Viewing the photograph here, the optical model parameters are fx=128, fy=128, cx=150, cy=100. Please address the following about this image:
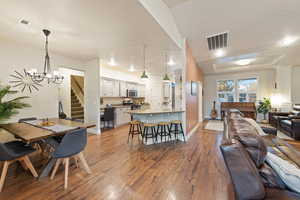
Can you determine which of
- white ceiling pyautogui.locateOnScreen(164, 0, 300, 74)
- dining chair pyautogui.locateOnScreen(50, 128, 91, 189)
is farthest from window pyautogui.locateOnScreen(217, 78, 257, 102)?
dining chair pyautogui.locateOnScreen(50, 128, 91, 189)

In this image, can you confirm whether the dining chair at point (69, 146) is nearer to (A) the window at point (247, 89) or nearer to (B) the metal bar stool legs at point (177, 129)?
(B) the metal bar stool legs at point (177, 129)

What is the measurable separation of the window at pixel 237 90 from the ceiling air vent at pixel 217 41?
4.34 meters

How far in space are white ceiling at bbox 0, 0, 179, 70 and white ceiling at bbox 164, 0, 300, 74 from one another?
23.6 inches

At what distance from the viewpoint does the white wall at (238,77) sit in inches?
257

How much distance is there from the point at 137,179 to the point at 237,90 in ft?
24.9

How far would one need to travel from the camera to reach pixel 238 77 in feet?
23.6

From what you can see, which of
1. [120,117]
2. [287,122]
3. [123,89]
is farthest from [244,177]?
[123,89]

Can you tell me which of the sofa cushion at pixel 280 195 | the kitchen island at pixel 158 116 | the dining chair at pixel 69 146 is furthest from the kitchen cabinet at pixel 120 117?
the sofa cushion at pixel 280 195

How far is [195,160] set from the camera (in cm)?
259

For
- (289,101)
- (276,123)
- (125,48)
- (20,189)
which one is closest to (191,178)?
(20,189)

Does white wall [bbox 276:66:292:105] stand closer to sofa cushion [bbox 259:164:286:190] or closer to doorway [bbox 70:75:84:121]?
sofa cushion [bbox 259:164:286:190]

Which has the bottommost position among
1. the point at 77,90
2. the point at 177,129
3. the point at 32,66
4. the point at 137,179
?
→ the point at 137,179

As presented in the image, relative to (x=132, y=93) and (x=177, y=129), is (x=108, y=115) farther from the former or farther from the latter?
(x=177, y=129)

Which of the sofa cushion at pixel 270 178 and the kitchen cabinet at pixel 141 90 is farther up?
the kitchen cabinet at pixel 141 90
